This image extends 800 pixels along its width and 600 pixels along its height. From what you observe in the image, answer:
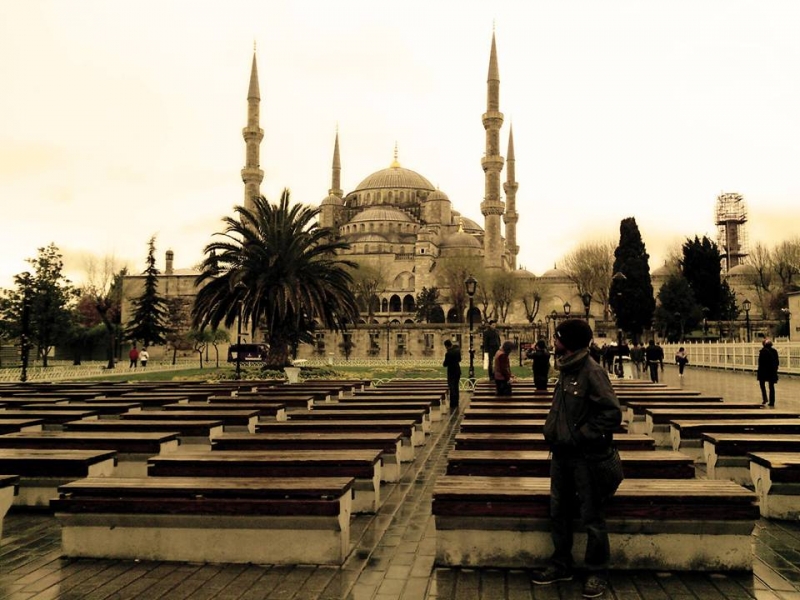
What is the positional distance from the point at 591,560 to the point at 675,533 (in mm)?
721

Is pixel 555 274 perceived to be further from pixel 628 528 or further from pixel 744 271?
pixel 628 528

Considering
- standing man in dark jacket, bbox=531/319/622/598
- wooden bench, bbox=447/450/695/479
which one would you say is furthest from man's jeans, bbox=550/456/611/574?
wooden bench, bbox=447/450/695/479

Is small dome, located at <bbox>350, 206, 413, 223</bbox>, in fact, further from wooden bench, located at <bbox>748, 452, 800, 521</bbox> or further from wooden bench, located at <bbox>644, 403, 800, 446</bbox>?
wooden bench, located at <bbox>748, 452, 800, 521</bbox>

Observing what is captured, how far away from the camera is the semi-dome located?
98000 mm

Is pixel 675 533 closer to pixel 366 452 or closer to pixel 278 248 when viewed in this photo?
pixel 366 452

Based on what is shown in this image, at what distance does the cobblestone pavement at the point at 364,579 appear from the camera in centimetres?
409

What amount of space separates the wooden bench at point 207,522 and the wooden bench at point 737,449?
4129 mm

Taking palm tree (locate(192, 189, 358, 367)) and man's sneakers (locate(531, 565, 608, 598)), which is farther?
palm tree (locate(192, 189, 358, 367))

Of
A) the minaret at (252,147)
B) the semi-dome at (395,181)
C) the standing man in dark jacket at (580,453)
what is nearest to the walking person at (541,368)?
the standing man in dark jacket at (580,453)

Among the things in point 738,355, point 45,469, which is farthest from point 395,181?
point 45,469

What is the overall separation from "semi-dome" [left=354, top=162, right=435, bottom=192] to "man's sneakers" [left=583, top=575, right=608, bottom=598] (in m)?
95.1

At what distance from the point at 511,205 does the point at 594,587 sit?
75.8 meters

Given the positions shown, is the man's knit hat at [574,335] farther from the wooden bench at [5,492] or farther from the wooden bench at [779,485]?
the wooden bench at [5,492]

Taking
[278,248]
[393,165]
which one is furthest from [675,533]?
[393,165]
